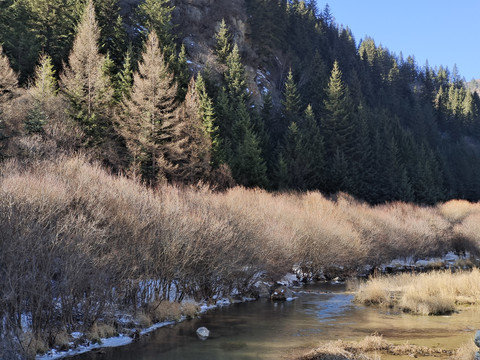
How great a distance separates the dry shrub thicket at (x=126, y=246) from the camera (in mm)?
15789

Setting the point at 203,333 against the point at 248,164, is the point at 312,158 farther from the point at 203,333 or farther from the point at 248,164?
the point at 203,333

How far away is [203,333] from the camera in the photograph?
19703mm

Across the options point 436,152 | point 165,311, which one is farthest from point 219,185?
point 436,152

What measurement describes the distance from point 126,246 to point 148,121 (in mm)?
24381

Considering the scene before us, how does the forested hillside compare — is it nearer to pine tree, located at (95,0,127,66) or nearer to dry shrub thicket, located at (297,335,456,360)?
pine tree, located at (95,0,127,66)

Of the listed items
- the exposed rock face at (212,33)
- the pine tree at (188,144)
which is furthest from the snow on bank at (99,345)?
the exposed rock face at (212,33)

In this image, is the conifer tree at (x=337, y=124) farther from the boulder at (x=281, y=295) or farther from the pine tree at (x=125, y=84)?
the boulder at (x=281, y=295)

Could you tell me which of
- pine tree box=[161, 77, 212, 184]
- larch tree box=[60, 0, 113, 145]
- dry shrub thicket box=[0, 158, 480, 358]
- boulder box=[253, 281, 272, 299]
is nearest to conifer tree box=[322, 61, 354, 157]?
pine tree box=[161, 77, 212, 184]

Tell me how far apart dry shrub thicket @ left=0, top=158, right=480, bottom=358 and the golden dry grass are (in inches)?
302

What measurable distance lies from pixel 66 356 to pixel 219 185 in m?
31.8

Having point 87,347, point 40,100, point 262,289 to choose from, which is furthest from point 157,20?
point 87,347

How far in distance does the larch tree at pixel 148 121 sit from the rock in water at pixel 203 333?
23.2m

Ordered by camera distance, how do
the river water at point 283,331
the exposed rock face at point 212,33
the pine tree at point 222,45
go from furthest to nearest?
1. the pine tree at point 222,45
2. the exposed rock face at point 212,33
3. the river water at point 283,331

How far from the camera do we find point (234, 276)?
2955 centimetres
